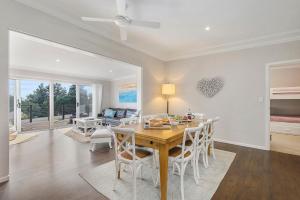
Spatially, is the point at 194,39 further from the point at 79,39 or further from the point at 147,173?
the point at 147,173

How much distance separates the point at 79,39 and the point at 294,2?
375 centimetres

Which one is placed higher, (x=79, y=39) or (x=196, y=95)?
(x=79, y=39)

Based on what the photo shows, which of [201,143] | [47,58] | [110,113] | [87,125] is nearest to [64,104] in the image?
[110,113]

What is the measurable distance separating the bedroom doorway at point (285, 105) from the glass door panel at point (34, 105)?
8427 millimetres

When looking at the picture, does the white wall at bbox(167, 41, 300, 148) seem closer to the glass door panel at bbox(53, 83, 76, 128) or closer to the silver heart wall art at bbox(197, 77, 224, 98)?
the silver heart wall art at bbox(197, 77, 224, 98)

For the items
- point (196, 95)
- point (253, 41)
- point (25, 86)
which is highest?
point (253, 41)

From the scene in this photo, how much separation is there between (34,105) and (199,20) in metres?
6.95

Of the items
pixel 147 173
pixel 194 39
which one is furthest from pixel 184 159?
pixel 194 39

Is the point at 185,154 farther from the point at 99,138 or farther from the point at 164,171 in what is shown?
the point at 99,138

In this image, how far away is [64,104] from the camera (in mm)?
7148

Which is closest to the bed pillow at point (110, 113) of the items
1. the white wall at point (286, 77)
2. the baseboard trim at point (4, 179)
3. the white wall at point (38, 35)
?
the white wall at point (38, 35)

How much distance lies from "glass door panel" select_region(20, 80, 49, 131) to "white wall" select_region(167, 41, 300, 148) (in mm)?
5986

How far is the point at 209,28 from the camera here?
3270mm

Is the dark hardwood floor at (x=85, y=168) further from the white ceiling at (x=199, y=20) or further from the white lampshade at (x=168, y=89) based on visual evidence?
the white ceiling at (x=199, y=20)
